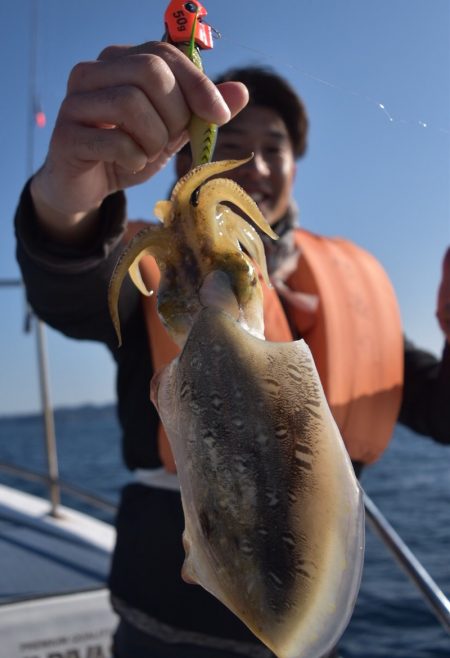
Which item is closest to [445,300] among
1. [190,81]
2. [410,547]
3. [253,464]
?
[190,81]

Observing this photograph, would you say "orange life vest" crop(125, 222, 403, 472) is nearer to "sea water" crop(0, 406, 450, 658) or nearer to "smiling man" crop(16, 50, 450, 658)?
"smiling man" crop(16, 50, 450, 658)

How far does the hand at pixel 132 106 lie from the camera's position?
1.26 meters

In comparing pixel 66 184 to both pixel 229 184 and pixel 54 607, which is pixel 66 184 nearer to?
pixel 229 184

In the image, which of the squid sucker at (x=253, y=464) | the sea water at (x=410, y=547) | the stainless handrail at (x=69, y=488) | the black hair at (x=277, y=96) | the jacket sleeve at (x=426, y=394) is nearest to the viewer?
the squid sucker at (x=253, y=464)

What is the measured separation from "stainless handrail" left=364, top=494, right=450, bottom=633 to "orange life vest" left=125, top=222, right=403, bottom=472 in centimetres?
26

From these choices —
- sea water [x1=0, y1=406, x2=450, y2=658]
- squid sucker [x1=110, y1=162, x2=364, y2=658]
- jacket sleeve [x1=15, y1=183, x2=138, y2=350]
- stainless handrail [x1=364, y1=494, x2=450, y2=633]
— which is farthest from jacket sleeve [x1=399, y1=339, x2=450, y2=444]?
sea water [x1=0, y1=406, x2=450, y2=658]

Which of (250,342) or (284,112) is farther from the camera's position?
(284,112)

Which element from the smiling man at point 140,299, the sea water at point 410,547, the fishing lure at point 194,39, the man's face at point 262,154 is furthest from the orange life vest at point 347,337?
the sea water at point 410,547

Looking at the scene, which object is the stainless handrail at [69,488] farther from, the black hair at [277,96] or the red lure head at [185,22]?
the red lure head at [185,22]

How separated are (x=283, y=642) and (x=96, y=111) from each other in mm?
1004

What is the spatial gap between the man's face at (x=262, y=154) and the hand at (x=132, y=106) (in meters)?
1.15

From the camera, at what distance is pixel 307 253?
10.1 feet

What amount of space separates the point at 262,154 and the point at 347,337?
0.81 meters

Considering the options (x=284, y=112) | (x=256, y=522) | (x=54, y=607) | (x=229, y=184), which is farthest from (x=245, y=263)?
(x=54, y=607)
